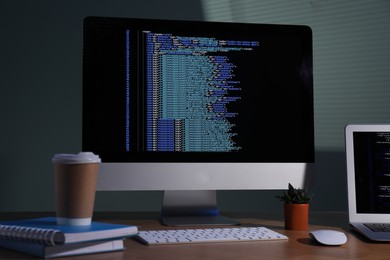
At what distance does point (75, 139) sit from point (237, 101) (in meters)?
0.64

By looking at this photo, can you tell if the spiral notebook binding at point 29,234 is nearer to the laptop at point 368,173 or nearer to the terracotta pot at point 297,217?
the terracotta pot at point 297,217

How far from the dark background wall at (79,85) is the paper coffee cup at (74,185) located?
758 millimetres

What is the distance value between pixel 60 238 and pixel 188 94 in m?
0.57

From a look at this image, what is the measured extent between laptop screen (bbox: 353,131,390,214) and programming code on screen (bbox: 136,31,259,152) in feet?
1.01

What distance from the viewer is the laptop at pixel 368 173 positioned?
1.27 m

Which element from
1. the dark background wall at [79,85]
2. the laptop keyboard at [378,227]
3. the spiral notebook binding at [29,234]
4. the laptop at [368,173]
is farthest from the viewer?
the dark background wall at [79,85]

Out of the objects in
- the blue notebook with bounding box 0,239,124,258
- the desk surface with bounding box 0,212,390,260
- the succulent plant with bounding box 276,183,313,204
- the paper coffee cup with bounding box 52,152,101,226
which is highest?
the paper coffee cup with bounding box 52,152,101,226

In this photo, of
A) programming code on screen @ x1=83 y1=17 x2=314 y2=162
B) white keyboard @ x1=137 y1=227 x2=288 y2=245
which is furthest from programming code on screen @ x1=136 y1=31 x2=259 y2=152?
white keyboard @ x1=137 y1=227 x2=288 y2=245

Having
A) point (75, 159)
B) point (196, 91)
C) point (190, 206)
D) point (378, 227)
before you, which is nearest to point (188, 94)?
point (196, 91)

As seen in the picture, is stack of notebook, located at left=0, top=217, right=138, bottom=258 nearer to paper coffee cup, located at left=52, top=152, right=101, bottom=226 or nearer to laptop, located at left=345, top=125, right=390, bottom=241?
paper coffee cup, located at left=52, top=152, right=101, bottom=226

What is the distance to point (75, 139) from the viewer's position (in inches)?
67.7

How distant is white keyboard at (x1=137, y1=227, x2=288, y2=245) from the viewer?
40.6 inches

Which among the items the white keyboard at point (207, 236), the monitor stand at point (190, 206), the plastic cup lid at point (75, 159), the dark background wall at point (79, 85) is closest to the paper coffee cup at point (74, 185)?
the plastic cup lid at point (75, 159)

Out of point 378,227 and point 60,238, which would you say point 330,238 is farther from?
point 60,238
